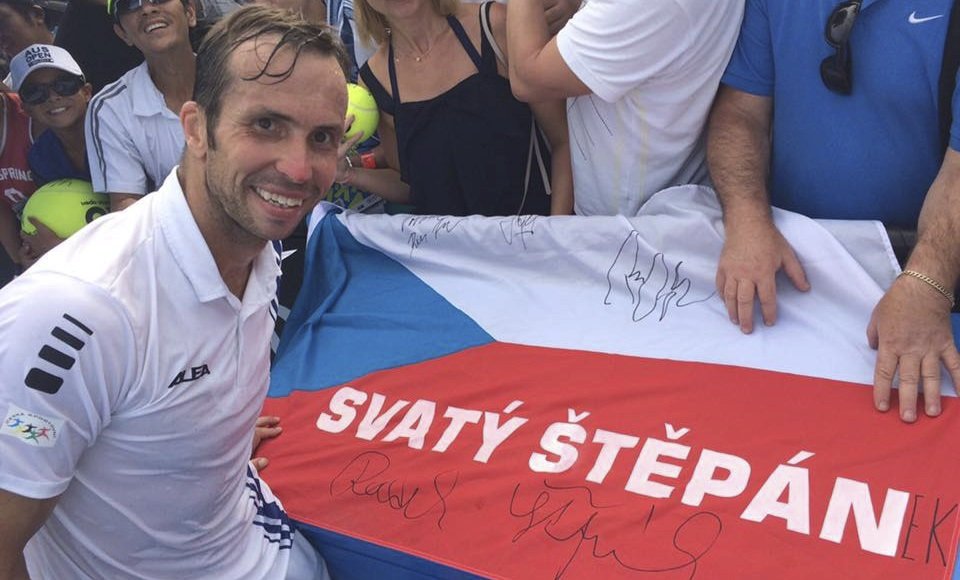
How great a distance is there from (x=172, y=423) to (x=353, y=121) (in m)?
1.40

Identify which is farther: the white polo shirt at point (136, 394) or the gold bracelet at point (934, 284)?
the gold bracelet at point (934, 284)

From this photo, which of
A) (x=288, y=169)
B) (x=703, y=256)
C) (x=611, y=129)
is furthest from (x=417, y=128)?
(x=288, y=169)

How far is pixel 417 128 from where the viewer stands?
2.69 metres

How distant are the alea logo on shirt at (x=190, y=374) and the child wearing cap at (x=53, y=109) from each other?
2.18 meters

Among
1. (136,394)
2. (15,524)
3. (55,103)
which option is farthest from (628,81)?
(55,103)

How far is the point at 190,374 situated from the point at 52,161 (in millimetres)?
2488

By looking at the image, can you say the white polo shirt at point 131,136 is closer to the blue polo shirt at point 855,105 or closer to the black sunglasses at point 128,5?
the black sunglasses at point 128,5

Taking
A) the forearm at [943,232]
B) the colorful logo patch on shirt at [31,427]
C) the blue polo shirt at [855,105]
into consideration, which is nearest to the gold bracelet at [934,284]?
the forearm at [943,232]

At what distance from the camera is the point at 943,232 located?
180cm
